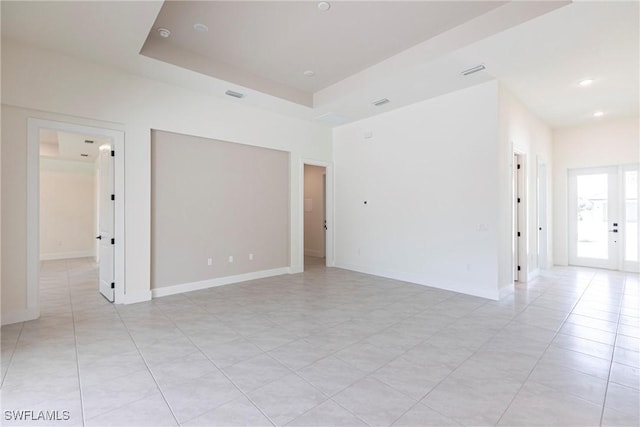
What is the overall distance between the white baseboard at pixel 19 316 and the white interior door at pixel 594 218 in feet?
33.6

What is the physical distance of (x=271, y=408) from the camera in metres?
2.07

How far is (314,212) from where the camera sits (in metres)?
9.17

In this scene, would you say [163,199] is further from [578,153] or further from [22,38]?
[578,153]

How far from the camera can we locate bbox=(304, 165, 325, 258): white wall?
8938 mm

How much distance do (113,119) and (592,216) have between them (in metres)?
9.73

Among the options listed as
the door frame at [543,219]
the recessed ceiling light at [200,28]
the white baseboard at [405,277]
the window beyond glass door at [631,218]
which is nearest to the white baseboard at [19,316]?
the recessed ceiling light at [200,28]

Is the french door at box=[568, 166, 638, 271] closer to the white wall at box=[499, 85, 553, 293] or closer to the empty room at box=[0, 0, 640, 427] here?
the empty room at box=[0, 0, 640, 427]

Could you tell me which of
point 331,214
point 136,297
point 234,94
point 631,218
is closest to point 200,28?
A: point 234,94

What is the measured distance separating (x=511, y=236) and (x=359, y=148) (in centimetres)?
340

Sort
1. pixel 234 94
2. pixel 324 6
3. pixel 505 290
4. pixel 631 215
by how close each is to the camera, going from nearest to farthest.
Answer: pixel 324 6
pixel 505 290
pixel 234 94
pixel 631 215

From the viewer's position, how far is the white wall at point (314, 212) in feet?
29.3

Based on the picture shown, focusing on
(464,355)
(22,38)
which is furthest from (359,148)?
(22,38)

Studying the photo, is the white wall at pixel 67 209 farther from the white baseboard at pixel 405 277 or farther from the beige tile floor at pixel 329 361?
the white baseboard at pixel 405 277

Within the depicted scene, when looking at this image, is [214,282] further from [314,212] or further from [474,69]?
[474,69]
